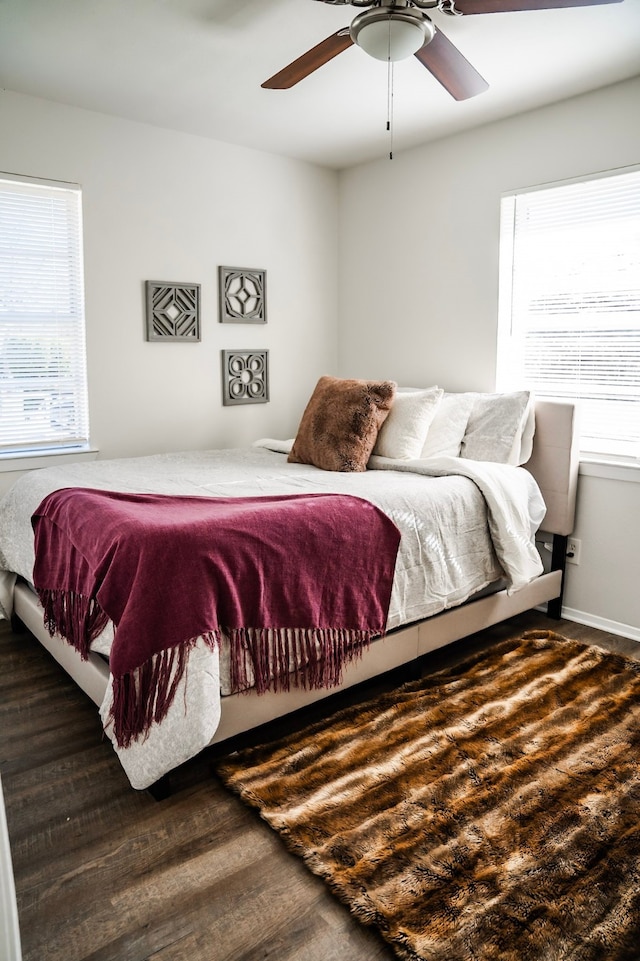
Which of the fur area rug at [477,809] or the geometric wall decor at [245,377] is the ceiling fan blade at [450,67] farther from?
the fur area rug at [477,809]

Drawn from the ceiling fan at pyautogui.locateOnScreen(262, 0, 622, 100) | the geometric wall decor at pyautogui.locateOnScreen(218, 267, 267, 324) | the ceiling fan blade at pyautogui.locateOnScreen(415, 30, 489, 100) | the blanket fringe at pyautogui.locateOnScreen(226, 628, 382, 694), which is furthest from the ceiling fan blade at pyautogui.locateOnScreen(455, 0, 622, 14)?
the geometric wall decor at pyautogui.locateOnScreen(218, 267, 267, 324)

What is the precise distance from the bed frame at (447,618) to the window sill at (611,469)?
5 cm

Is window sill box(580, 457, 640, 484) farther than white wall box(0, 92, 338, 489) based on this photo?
No

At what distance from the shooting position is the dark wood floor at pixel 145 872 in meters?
1.44

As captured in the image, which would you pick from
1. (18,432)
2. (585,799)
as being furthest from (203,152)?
(585,799)

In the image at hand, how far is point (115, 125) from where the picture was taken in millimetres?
3482

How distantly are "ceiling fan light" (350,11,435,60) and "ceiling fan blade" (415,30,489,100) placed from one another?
3.1 inches

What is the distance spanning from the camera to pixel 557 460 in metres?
3.21

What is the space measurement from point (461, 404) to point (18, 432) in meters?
2.24

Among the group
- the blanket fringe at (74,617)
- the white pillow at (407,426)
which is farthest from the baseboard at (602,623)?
the blanket fringe at (74,617)

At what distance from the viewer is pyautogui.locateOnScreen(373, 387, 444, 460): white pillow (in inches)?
129

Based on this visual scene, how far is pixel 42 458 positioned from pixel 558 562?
264cm

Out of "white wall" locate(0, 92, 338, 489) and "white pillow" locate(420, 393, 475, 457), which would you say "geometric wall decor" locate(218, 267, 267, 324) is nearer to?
"white wall" locate(0, 92, 338, 489)

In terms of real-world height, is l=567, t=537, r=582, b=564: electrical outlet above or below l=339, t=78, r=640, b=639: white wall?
below
